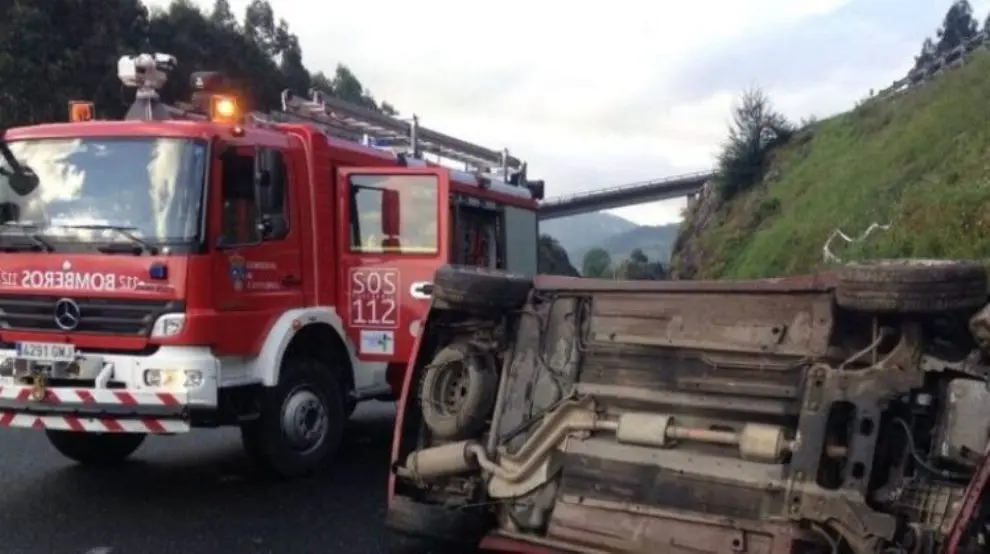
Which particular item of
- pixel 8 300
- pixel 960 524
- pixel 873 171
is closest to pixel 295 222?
pixel 8 300

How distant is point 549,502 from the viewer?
481cm

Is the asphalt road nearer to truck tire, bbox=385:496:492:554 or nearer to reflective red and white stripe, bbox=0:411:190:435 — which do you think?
reflective red and white stripe, bbox=0:411:190:435

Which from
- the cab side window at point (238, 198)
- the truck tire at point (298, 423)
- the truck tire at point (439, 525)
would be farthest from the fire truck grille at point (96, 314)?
the truck tire at point (439, 525)

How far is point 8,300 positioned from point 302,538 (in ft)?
8.46

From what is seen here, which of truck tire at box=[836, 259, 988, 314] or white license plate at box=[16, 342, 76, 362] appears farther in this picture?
white license plate at box=[16, 342, 76, 362]

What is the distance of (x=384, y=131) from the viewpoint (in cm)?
1040

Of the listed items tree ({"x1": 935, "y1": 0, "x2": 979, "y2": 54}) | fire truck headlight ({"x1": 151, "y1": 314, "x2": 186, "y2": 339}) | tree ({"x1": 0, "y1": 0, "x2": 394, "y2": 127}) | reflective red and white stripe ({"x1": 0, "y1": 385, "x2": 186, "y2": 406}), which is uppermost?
tree ({"x1": 935, "y1": 0, "x2": 979, "y2": 54})

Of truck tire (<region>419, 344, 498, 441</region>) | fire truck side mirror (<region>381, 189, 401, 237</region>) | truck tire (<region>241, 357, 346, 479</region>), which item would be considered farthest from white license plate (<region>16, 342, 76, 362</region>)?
truck tire (<region>419, 344, 498, 441</region>)

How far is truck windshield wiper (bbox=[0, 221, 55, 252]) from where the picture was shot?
6.85m

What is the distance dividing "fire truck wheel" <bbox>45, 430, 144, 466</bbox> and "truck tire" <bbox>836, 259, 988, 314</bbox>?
5.49m

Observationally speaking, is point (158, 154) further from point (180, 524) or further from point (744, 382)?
point (744, 382)

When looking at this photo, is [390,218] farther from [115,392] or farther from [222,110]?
[115,392]

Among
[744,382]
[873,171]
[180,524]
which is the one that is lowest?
[180,524]

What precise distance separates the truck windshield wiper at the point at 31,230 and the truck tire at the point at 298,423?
166 cm
